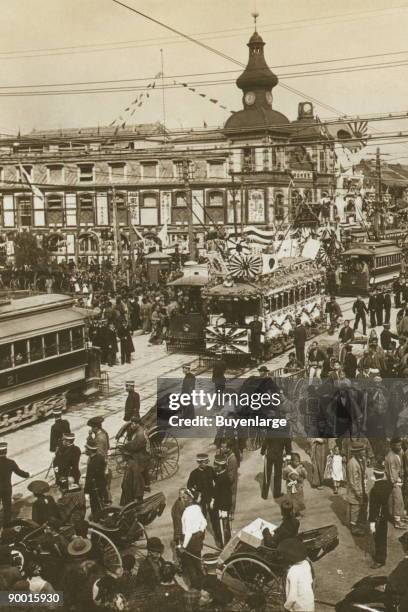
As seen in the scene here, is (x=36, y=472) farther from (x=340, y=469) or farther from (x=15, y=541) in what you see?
(x=340, y=469)

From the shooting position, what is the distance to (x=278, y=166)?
1578 inches

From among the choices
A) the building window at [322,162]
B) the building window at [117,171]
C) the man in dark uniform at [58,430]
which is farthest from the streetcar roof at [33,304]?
the building window at [322,162]

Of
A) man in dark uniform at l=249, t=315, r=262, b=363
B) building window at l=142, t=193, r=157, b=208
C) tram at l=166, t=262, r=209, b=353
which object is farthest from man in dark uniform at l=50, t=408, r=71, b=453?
building window at l=142, t=193, r=157, b=208

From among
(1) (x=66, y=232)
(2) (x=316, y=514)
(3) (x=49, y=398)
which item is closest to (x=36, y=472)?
(3) (x=49, y=398)

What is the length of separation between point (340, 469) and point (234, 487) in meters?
1.68

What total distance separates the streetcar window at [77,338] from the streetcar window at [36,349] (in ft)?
3.39

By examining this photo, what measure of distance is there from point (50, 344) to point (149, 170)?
27.3 meters

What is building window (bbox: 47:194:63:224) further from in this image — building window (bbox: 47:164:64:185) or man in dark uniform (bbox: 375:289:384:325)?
man in dark uniform (bbox: 375:289:384:325)

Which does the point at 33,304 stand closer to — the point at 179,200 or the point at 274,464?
the point at 274,464

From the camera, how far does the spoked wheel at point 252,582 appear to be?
7.06m

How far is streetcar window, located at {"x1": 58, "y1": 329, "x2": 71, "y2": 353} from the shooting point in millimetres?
13891

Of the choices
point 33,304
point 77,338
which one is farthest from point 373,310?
point 33,304

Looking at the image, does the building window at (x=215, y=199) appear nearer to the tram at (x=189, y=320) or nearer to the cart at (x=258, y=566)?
the tram at (x=189, y=320)

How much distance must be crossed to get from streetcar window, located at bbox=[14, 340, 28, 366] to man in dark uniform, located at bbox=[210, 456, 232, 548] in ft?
17.6
